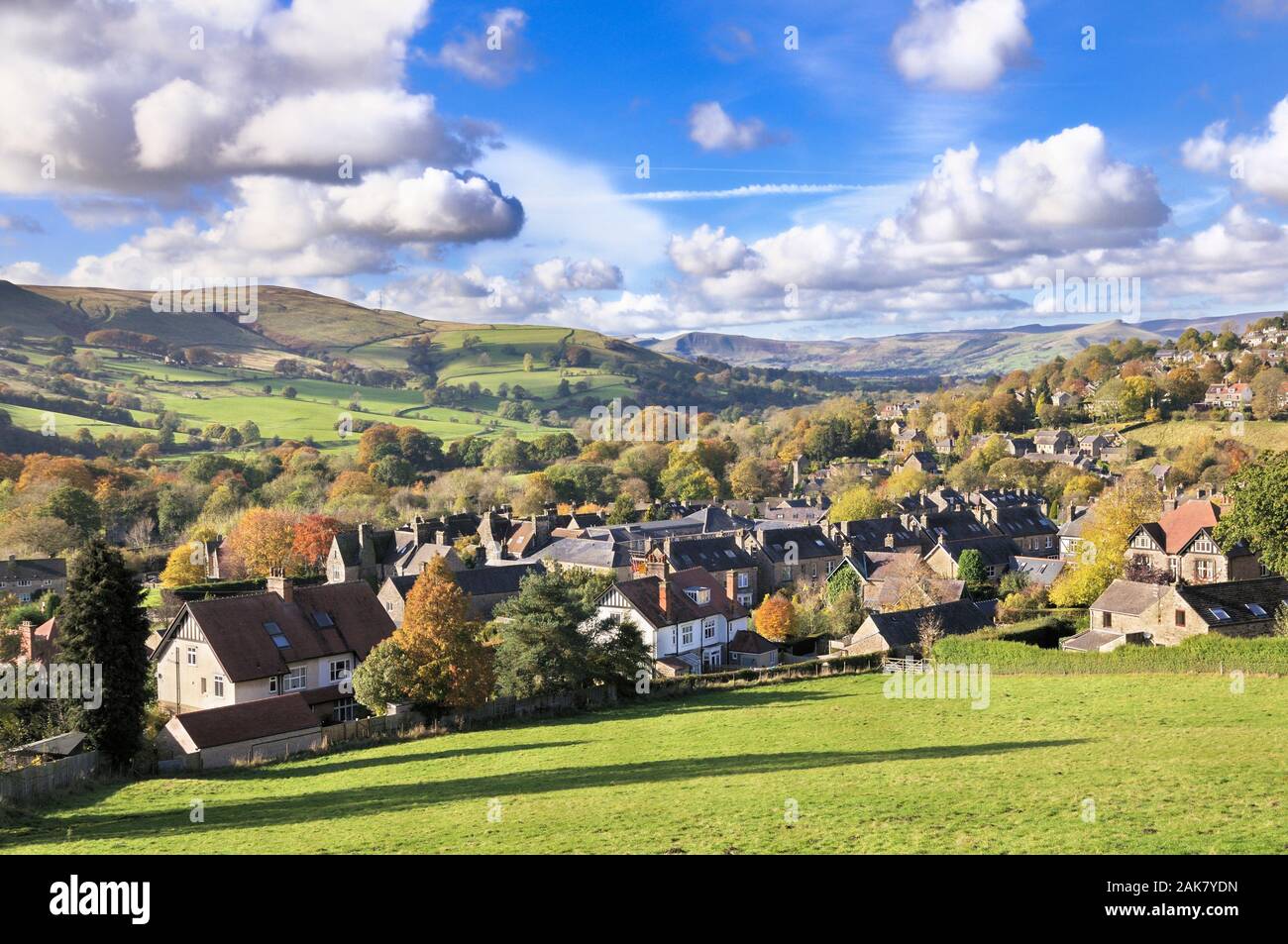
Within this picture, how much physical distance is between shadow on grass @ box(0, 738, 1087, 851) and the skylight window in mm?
15048

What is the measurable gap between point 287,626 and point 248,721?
8.36 m

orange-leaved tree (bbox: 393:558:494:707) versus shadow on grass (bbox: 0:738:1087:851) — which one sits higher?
orange-leaved tree (bbox: 393:558:494:707)

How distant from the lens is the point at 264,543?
8125 cm

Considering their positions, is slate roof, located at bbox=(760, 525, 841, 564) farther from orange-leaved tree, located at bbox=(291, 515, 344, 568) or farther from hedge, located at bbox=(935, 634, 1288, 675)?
orange-leaved tree, located at bbox=(291, 515, 344, 568)

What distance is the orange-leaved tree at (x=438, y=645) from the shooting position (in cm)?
3616

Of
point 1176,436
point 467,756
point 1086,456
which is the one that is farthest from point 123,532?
point 1176,436

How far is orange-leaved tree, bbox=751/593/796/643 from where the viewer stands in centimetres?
5728

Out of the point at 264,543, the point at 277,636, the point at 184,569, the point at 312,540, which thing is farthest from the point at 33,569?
the point at 277,636

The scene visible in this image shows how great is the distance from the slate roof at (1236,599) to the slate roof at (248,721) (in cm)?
3909

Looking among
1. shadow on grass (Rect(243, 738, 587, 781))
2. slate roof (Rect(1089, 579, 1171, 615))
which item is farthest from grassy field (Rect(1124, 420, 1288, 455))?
shadow on grass (Rect(243, 738, 587, 781))

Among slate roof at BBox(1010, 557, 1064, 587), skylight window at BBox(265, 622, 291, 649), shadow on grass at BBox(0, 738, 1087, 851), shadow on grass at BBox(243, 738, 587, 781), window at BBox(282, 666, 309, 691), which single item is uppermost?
skylight window at BBox(265, 622, 291, 649)

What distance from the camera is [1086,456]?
123812 mm

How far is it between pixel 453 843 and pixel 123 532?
10033 cm

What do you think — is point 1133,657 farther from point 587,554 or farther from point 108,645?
point 587,554
